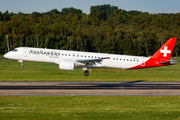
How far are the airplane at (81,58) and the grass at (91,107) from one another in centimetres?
1275

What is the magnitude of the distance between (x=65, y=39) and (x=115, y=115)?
8670 centimetres

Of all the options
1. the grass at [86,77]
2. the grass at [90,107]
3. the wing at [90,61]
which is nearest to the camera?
the grass at [90,107]

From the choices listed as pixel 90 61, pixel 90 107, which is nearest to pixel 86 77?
pixel 90 61

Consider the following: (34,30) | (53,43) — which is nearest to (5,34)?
(34,30)

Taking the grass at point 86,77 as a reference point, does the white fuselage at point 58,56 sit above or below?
above

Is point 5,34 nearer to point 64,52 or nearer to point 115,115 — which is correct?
point 64,52

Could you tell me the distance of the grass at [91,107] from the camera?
2567cm

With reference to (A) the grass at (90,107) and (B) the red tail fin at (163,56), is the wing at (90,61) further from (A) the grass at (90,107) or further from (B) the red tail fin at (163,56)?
(A) the grass at (90,107)

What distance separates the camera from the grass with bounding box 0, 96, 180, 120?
25670 millimetres

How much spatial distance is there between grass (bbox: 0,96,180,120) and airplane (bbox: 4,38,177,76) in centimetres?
1275

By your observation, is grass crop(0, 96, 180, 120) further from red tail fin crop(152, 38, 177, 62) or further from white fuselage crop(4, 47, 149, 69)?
red tail fin crop(152, 38, 177, 62)

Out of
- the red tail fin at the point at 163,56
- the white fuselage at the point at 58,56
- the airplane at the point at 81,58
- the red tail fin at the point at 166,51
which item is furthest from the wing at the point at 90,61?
the red tail fin at the point at 166,51

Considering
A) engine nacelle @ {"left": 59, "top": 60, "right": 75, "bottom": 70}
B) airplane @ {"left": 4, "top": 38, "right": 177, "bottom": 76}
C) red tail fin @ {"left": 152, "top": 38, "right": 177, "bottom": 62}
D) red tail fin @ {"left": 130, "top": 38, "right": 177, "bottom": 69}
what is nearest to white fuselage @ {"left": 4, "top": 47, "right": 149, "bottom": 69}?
airplane @ {"left": 4, "top": 38, "right": 177, "bottom": 76}

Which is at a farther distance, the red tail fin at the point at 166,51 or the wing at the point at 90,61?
the red tail fin at the point at 166,51
